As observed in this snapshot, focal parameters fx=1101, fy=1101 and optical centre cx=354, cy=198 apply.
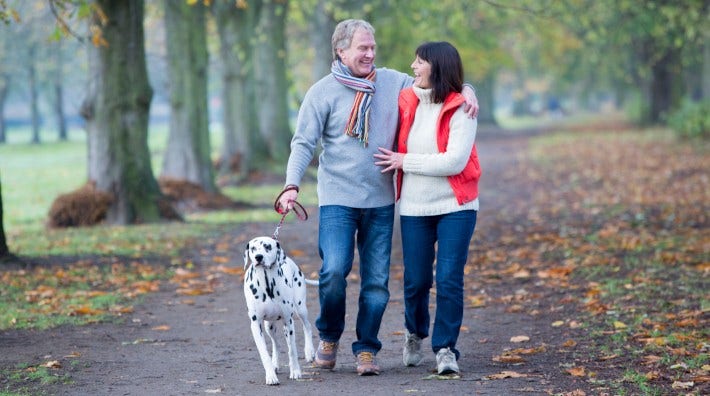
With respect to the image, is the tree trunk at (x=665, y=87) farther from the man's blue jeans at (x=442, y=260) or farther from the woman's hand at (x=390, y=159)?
the woman's hand at (x=390, y=159)

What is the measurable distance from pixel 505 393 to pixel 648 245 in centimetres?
766

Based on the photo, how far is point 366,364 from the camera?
6.99 m

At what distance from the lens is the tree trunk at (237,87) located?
88.0ft

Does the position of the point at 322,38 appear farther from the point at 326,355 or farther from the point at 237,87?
the point at 326,355

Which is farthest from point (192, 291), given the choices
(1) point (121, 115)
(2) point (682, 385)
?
(1) point (121, 115)

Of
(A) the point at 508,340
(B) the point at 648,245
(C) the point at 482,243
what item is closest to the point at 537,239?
(C) the point at 482,243

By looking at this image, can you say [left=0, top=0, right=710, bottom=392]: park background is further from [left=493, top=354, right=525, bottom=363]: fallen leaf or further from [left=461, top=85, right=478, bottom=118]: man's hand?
[left=461, top=85, right=478, bottom=118]: man's hand

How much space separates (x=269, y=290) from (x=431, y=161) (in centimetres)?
126

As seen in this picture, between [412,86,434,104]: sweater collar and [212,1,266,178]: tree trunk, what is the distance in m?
19.4

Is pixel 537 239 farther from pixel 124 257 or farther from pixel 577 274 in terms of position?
pixel 124 257

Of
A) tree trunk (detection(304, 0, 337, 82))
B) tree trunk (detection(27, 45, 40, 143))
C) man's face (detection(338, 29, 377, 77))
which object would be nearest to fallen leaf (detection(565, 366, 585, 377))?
man's face (detection(338, 29, 377, 77))

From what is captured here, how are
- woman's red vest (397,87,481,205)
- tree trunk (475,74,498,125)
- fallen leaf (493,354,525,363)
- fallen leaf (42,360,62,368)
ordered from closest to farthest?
1. woman's red vest (397,87,481,205)
2. fallen leaf (42,360,62,368)
3. fallen leaf (493,354,525,363)
4. tree trunk (475,74,498,125)

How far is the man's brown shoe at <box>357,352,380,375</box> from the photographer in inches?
275

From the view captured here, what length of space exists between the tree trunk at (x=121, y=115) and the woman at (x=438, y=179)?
10620mm
